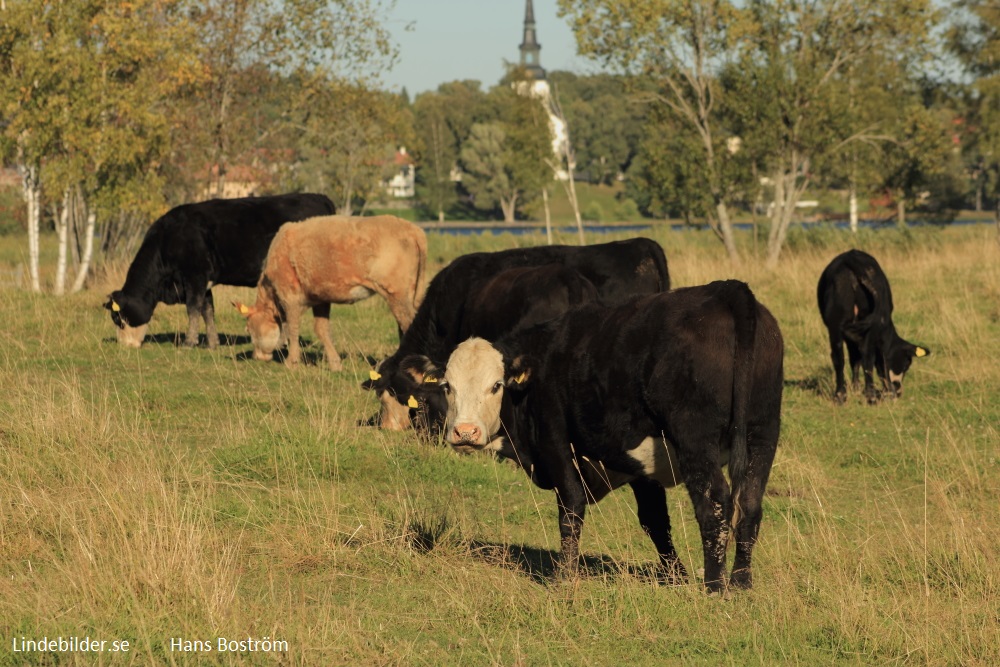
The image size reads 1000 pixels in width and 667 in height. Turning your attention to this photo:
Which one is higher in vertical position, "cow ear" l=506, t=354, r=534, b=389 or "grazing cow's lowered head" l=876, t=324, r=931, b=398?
"cow ear" l=506, t=354, r=534, b=389

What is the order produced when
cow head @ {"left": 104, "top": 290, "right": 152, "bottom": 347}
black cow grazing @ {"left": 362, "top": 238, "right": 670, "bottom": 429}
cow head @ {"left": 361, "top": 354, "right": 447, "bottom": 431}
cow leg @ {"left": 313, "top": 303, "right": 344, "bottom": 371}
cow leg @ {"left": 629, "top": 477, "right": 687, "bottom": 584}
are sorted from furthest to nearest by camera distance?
cow head @ {"left": 104, "top": 290, "right": 152, "bottom": 347}, cow leg @ {"left": 313, "top": 303, "right": 344, "bottom": 371}, black cow grazing @ {"left": 362, "top": 238, "right": 670, "bottom": 429}, cow head @ {"left": 361, "top": 354, "right": 447, "bottom": 431}, cow leg @ {"left": 629, "top": 477, "right": 687, "bottom": 584}

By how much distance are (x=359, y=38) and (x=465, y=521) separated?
23.7 metres

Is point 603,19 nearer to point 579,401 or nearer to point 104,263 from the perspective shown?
point 104,263

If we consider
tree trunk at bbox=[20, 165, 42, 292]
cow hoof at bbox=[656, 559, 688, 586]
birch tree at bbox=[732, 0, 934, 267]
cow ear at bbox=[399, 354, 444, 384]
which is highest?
birch tree at bbox=[732, 0, 934, 267]

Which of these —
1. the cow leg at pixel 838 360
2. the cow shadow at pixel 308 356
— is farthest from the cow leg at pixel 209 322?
the cow leg at pixel 838 360

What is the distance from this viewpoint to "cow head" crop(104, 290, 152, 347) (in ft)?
52.5

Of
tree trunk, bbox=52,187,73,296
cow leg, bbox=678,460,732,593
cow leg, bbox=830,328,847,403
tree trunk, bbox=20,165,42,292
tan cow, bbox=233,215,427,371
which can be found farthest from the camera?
tree trunk, bbox=20,165,42,292

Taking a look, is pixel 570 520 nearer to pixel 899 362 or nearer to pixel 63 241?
pixel 899 362

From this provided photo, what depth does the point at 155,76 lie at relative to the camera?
2531cm

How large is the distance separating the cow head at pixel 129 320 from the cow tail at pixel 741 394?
37.1ft

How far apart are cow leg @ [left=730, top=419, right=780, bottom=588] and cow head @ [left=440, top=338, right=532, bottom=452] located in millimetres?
1392

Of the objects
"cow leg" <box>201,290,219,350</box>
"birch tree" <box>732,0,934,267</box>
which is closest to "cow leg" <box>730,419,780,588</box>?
"cow leg" <box>201,290,219,350</box>

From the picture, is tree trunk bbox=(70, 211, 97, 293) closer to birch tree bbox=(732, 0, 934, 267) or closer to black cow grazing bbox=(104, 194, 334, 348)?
black cow grazing bbox=(104, 194, 334, 348)

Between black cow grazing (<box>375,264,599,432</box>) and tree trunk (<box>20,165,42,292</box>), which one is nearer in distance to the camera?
black cow grazing (<box>375,264,599,432</box>)
